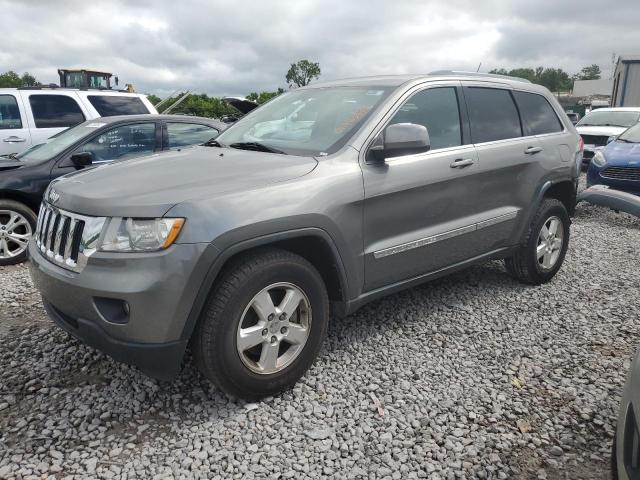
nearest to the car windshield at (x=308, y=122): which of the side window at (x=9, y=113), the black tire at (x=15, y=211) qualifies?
the black tire at (x=15, y=211)

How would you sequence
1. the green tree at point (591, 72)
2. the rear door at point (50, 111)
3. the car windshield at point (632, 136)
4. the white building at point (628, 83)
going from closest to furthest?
the rear door at point (50, 111)
the car windshield at point (632, 136)
the white building at point (628, 83)
the green tree at point (591, 72)

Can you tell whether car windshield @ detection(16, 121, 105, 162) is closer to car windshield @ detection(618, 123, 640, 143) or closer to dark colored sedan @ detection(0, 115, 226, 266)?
dark colored sedan @ detection(0, 115, 226, 266)

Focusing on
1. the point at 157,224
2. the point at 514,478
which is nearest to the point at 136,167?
the point at 157,224

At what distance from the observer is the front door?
10.2ft

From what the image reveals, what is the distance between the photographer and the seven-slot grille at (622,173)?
765 cm

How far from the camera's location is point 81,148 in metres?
5.61

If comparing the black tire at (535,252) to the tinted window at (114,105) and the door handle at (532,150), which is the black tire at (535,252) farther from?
the tinted window at (114,105)

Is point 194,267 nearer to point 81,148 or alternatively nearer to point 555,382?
point 555,382

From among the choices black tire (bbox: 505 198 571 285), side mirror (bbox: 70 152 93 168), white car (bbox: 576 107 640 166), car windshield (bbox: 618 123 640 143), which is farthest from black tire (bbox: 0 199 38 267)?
white car (bbox: 576 107 640 166)

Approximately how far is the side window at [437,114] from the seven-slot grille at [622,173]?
535 cm

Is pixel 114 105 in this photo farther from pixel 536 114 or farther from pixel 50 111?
pixel 536 114

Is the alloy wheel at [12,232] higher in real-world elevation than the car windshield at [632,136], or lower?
lower

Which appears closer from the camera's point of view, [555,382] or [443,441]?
[443,441]

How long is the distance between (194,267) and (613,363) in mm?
2735
